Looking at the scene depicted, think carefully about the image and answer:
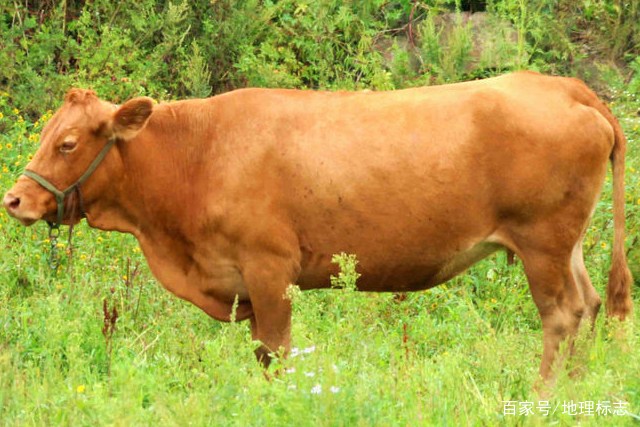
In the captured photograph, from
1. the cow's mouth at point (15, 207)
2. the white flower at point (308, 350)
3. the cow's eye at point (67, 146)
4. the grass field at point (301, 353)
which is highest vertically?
the cow's eye at point (67, 146)

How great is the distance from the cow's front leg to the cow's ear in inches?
37.4

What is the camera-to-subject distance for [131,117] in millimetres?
6191

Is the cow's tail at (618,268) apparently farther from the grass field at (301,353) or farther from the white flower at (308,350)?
the white flower at (308,350)

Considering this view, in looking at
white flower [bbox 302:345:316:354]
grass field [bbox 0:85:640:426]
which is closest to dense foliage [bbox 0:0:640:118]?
grass field [bbox 0:85:640:426]

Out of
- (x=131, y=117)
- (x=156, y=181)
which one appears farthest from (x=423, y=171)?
(x=131, y=117)

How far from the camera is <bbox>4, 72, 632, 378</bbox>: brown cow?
601 cm

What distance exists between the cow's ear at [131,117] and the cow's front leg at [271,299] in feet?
3.12

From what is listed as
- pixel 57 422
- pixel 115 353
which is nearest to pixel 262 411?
pixel 57 422

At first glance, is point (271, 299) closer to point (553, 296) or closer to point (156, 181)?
point (156, 181)

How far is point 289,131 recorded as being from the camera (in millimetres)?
6176

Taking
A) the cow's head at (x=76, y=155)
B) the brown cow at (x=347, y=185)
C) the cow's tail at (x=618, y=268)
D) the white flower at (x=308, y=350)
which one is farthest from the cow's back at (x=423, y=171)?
the white flower at (x=308, y=350)

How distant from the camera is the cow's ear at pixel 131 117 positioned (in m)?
6.12

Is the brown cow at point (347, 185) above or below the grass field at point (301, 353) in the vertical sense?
above

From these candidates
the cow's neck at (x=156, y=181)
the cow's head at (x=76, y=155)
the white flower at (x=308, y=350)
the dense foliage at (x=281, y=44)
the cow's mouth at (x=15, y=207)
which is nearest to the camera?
the white flower at (x=308, y=350)
